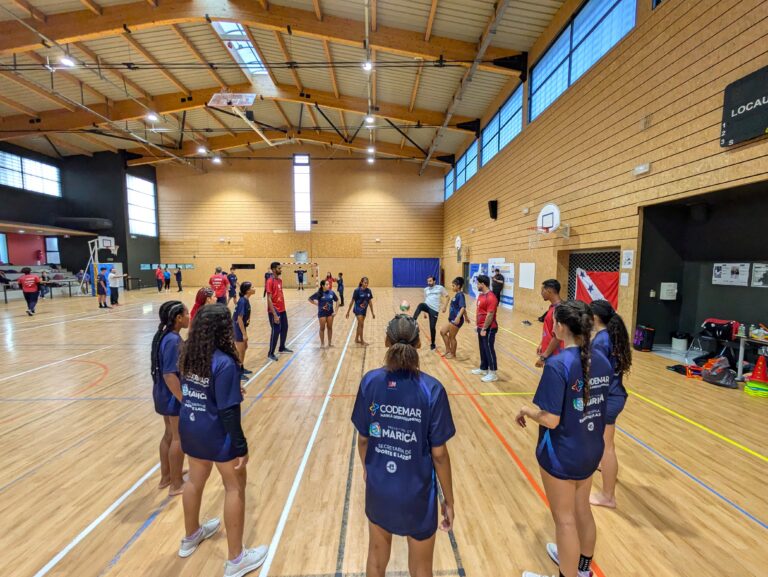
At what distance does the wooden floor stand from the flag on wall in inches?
120

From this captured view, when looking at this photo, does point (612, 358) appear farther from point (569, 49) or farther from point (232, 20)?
point (232, 20)

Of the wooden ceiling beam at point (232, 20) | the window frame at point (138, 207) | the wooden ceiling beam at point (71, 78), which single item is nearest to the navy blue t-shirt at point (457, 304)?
the wooden ceiling beam at point (232, 20)

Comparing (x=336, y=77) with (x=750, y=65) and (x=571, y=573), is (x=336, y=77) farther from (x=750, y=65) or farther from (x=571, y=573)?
(x=571, y=573)

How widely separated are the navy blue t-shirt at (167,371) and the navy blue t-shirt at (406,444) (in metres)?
1.83

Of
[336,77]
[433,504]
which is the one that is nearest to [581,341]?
[433,504]

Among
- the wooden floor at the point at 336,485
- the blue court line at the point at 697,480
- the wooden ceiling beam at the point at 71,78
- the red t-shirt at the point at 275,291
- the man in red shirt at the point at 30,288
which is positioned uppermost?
the wooden ceiling beam at the point at 71,78

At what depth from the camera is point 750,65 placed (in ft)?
17.7

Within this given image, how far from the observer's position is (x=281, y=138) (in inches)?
949

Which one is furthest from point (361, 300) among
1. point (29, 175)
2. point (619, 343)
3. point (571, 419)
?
point (29, 175)

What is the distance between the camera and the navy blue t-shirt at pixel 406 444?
152 centimetres

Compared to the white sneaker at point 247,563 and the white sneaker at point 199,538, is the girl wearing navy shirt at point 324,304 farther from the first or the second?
the white sneaker at point 247,563

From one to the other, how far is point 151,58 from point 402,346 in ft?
62.9

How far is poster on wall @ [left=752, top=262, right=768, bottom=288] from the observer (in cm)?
623

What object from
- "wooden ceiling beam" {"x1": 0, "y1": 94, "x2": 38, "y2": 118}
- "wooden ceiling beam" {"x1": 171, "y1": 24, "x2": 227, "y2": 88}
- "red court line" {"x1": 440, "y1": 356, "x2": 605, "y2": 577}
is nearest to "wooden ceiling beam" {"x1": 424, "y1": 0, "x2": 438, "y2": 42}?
"wooden ceiling beam" {"x1": 171, "y1": 24, "x2": 227, "y2": 88}
